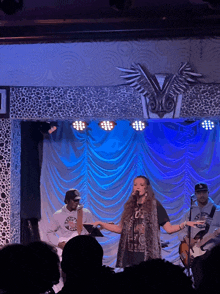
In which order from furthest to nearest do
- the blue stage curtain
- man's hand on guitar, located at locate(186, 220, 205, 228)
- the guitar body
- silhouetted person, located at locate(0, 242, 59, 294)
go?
the blue stage curtain < man's hand on guitar, located at locate(186, 220, 205, 228) < the guitar body < silhouetted person, located at locate(0, 242, 59, 294)

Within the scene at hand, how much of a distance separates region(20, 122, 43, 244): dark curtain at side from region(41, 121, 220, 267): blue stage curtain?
0.47 feet

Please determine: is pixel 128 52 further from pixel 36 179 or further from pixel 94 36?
pixel 36 179

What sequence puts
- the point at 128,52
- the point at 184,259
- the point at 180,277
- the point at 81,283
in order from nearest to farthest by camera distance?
the point at 180,277
the point at 81,283
the point at 128,52
the point at 184,259

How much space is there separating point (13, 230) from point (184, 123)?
2895 mm

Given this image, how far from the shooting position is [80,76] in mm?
4508

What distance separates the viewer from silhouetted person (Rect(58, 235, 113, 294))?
157 cm

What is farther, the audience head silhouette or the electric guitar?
the electric guitar

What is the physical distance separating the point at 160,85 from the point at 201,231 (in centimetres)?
196

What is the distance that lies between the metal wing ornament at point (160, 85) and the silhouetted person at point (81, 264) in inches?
113

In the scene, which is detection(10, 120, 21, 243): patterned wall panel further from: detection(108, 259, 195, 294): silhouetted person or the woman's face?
detection(108, 259, 195, 294): silhouetted person

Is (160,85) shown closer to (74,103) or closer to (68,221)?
(74,103)

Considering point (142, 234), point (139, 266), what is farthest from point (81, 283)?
point (142, 234)

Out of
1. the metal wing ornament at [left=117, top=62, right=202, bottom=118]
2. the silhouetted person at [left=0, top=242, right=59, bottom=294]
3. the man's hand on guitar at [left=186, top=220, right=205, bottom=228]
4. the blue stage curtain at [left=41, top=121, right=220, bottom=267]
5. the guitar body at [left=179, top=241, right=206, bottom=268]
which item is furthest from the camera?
the blue stage curtain at [left=41, top=121, right=220, bottom=267]

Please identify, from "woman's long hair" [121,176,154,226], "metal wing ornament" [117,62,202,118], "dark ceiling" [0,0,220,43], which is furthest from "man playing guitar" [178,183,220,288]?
"dark ceiling" [0,0,220,43]
